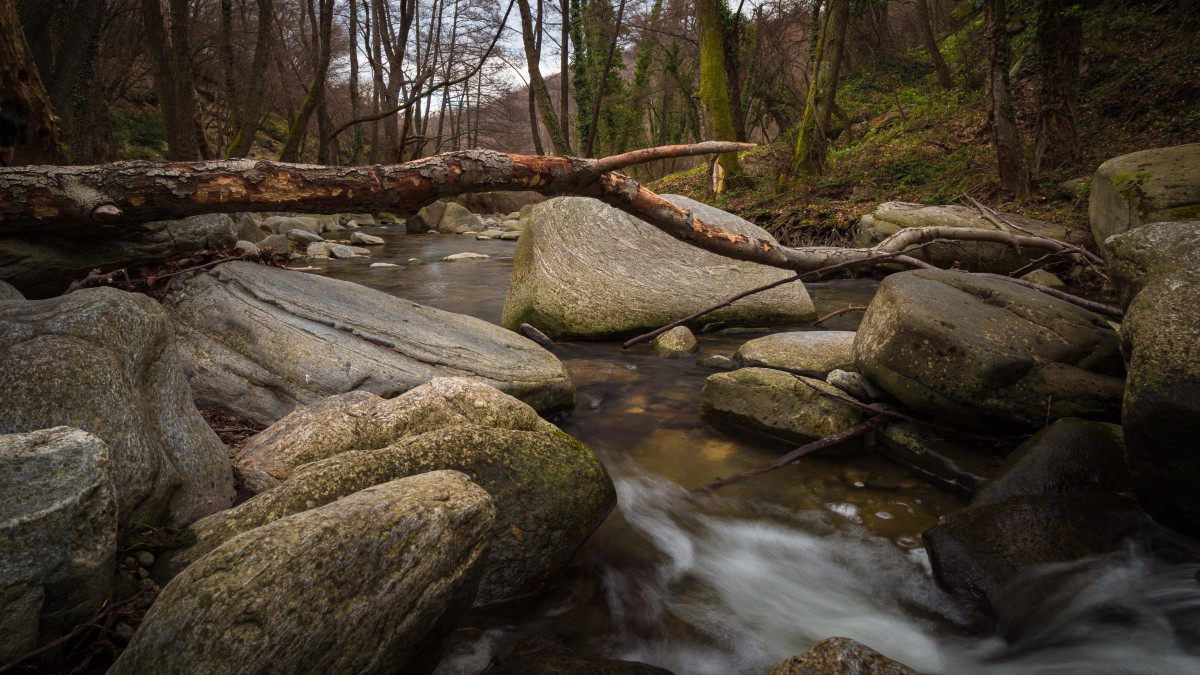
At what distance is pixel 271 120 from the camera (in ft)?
99.4

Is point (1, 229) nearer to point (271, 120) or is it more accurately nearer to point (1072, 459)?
point (1072, 459)

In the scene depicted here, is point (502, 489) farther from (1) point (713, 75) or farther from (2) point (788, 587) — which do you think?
(1) point (713, 75)

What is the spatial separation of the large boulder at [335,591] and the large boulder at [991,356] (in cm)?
260

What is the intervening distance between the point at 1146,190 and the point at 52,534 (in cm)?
890

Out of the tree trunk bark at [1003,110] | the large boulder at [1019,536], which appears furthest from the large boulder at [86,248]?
the tree trunk bark at [1003,110]

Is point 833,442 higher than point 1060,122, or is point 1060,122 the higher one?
point 1060,122

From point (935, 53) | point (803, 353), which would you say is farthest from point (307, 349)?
point (935, 53)

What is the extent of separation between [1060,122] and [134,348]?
469 inches

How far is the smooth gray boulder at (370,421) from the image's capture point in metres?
2.77

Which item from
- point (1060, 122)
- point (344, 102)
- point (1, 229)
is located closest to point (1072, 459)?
point (1, 229)

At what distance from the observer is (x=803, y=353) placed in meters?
4.80

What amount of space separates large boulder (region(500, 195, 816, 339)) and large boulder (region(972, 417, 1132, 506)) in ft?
12.1

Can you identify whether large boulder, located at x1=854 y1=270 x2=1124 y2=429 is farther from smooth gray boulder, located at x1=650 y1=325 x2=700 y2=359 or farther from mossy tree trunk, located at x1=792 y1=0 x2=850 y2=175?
mossy tree trunk, located at x1=792 y1=0 x2=850 y2=175

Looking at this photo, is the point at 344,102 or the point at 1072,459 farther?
the point at 344,102
